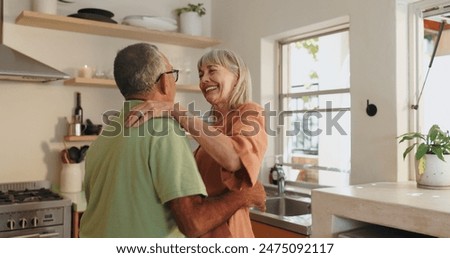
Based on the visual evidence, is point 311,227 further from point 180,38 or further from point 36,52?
point 36,52

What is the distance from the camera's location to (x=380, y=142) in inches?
70.1

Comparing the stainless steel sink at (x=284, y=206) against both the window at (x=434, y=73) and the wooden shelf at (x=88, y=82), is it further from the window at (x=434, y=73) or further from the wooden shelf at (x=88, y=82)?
the wooden shelf at (x=88, y=82)

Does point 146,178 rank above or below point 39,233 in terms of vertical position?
above

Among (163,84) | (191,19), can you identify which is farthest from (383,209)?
(191,19)

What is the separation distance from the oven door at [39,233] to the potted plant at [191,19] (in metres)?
1.37

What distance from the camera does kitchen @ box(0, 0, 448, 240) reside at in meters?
1.74

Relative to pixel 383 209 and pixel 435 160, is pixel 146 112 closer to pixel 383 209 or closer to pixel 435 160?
pixel 383 209

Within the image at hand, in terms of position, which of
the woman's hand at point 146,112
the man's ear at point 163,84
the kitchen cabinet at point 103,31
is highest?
the kitchen cabinet at point 103,31

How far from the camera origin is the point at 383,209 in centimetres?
127

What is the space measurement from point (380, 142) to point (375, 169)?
119 millimetres

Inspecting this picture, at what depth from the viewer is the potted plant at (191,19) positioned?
2578 mm

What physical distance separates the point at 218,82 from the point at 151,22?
1.56 metres

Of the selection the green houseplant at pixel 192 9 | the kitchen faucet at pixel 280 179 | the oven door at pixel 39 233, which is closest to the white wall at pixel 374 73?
the kitchen faucet at pixel 280 179
